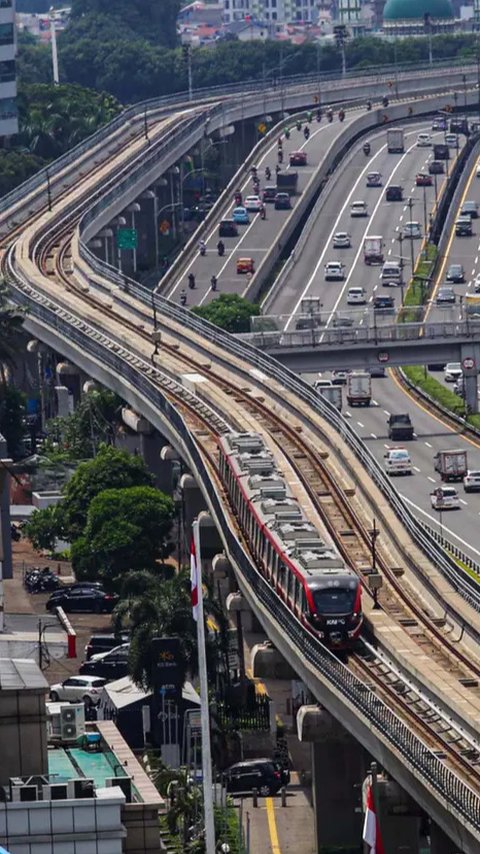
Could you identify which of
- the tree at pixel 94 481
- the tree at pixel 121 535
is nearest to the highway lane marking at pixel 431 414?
the tree at pixel 94 481

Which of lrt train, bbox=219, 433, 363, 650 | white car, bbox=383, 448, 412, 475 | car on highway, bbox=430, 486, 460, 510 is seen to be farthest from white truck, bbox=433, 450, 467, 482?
lrt train, bbox=219, 433, 363, 650

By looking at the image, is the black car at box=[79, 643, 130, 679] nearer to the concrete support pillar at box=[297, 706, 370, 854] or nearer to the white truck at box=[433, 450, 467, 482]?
the concrete support pillar at box=[297, 706, 370, 854]

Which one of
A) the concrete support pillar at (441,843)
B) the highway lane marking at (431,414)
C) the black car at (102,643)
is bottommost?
the highway lane marking at (431,414)

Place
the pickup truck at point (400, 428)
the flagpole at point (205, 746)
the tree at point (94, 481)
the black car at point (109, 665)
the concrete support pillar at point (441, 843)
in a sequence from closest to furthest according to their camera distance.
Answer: the flagpole at point (205, 746) → the concrete support pillar at point (441, 843) → the black car at point (109, 665) → the tree at point (94, 481) → the pickup truck at point (400, 428)

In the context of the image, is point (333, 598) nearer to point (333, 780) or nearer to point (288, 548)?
point (333, 780)

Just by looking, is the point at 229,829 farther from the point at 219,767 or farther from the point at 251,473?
the point at 251,473

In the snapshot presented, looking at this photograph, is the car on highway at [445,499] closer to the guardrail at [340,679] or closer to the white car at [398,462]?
the white car at [398,462]

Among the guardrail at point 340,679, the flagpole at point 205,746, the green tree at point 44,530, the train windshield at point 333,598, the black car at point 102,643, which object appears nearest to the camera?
the flagpole at point 205,746
